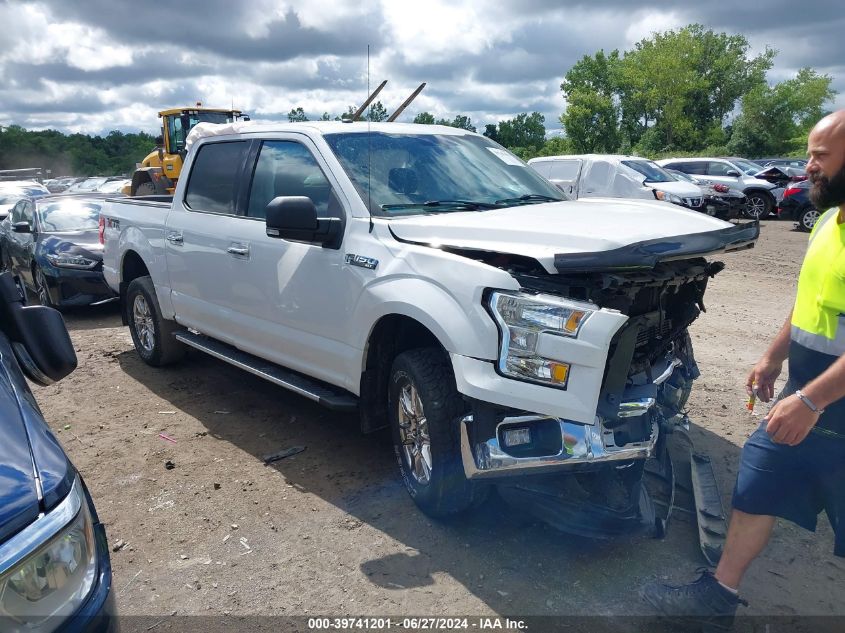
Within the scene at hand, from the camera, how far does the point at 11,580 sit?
163 centimetres

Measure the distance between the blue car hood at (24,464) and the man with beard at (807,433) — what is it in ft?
7.39

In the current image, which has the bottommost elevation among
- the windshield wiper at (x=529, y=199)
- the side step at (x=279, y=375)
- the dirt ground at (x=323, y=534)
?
the dirt ground at (x=323, y=534)

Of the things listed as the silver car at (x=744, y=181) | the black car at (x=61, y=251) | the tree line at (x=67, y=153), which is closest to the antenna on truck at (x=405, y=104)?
the black car at (x=61, y=251)

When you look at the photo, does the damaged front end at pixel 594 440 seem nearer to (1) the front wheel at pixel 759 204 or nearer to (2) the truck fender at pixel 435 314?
Answer: (2) the truck fender at pixel 435 314

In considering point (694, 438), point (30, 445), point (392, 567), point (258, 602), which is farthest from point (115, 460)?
point (694, 438)

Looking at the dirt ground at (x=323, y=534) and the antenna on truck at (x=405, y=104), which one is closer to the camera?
the dirt ground at (x=323, y=534)

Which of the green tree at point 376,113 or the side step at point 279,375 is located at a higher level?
the green tree at point 376,113

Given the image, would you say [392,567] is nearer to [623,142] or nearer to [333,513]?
[333,513]

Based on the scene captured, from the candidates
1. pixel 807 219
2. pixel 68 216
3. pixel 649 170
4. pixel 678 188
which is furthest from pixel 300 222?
→ pixel 807 219

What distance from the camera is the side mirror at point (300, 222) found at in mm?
3689

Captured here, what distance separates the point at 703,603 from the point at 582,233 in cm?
157

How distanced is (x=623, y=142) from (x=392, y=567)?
63.9m

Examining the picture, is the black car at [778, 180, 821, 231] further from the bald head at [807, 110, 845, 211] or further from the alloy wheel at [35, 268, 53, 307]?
the bald head at [807, 110, 845, 211]

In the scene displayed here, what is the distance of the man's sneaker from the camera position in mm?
2691
